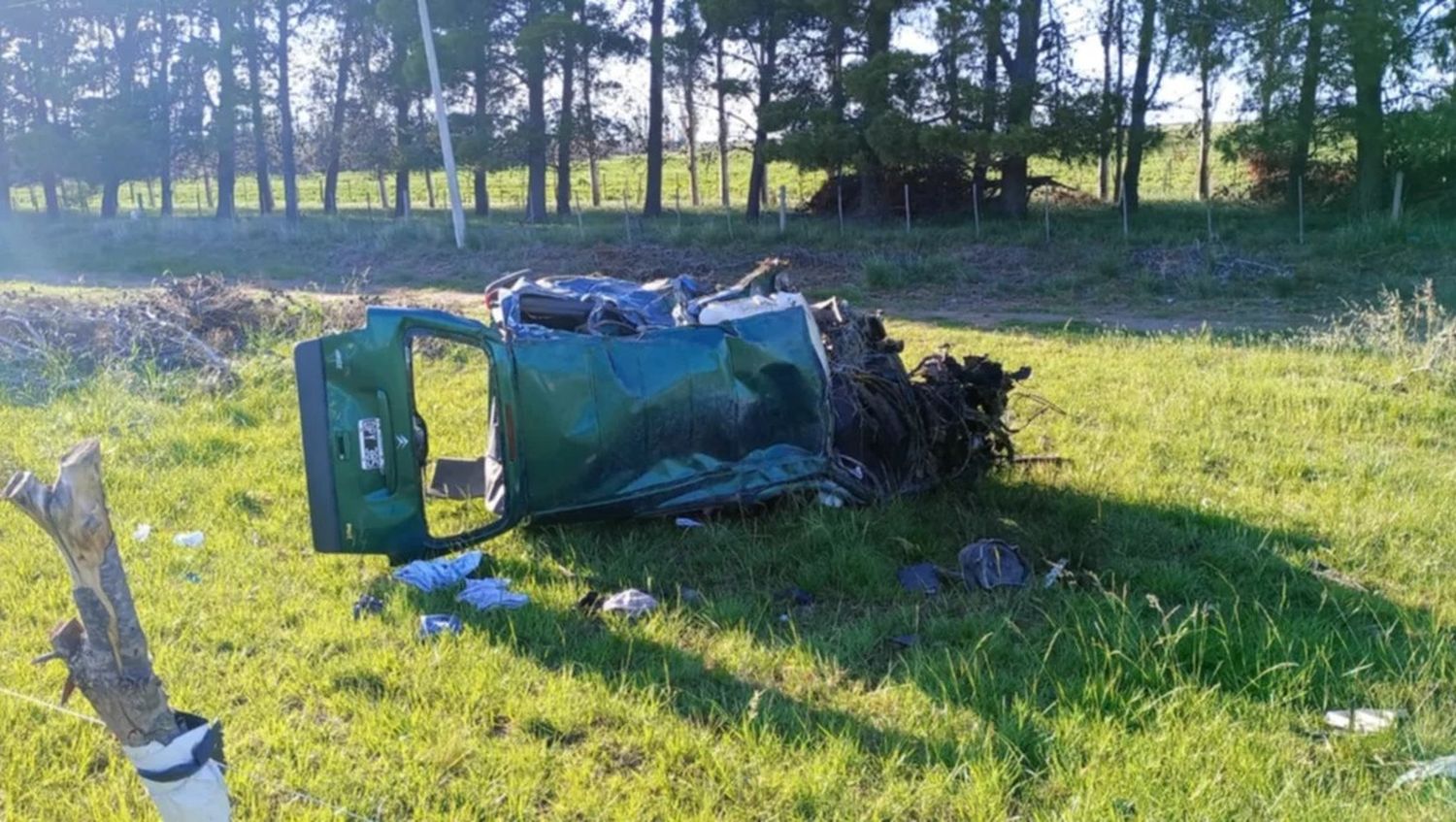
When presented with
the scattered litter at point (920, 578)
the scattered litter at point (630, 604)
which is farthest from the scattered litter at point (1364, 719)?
the scattered litter at point (630, 604)

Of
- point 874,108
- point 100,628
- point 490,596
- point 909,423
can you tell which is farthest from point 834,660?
point 874,108

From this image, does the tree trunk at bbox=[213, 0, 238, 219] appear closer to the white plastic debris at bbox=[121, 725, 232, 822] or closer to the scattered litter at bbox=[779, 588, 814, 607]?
the scattered litter at bbox=[779, 588, 814, 607]

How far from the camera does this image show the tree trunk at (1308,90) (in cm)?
1700

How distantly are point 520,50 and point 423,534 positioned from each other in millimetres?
23330

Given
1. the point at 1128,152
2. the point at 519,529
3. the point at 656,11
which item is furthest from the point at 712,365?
the point at 656,11

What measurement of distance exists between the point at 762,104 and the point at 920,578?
66.9ft

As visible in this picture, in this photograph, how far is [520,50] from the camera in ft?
81.4

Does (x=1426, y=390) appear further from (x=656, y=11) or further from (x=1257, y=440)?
(x=656, y=11)

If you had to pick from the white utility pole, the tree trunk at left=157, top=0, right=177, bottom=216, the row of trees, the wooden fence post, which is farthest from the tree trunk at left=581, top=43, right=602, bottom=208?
the tree trunk at left=157, top=0, right=177, bottom=216

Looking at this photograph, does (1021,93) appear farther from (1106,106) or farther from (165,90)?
(165,90)

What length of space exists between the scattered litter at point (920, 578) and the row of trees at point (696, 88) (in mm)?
15877

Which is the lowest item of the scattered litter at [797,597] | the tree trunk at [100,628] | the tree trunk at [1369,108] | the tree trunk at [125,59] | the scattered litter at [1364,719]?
the scattered litter at [797,597]

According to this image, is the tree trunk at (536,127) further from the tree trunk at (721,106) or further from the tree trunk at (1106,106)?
the tree trunk at (1106,106)

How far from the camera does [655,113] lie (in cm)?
2609
